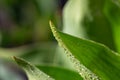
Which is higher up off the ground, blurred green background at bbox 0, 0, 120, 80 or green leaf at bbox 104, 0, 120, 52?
green leaf at bbox 104, 0, 120, 52

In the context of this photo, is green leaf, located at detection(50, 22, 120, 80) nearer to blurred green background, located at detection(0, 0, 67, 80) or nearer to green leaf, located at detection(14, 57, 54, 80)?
green leaf, located at detection(14, 57, 54, 80)

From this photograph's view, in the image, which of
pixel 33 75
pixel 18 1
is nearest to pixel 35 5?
pixel 18 1

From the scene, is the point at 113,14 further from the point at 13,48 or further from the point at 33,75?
the point at 13,48

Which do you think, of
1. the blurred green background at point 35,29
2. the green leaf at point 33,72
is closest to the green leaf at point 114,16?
the blurred green background at point 35,29

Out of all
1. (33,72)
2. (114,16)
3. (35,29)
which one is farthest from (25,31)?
(33,72)

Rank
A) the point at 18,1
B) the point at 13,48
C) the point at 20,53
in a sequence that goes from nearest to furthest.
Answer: the point at 20,53 < the point at 13,48 < the point at 18,1

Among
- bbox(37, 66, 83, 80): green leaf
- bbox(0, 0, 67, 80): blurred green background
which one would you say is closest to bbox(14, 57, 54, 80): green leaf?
bbox(37, 66, 83, 80): green leaf
